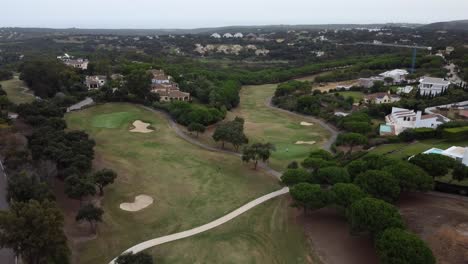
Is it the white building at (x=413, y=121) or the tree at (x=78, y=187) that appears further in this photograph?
the white building at (x=413, y=121)

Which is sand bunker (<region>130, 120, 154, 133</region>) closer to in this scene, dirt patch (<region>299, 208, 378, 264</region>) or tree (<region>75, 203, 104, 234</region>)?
tree (<region>75, 203, 104, 234</region>)

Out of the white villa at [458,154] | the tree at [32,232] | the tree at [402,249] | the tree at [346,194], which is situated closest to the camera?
the tree at [32,232]

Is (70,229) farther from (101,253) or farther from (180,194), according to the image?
(180,194)

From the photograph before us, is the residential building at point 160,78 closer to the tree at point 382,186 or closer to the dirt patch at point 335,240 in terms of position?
the dirt patch at point 335,240

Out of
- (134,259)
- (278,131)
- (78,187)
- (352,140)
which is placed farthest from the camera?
(278,131)

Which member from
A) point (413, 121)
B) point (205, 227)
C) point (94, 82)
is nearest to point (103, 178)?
point (205, 227)

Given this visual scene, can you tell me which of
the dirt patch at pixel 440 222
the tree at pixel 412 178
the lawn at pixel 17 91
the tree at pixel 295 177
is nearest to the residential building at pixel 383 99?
the dirt patch at pixel 440 222

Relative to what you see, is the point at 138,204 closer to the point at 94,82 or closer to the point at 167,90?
the point at 167,90
